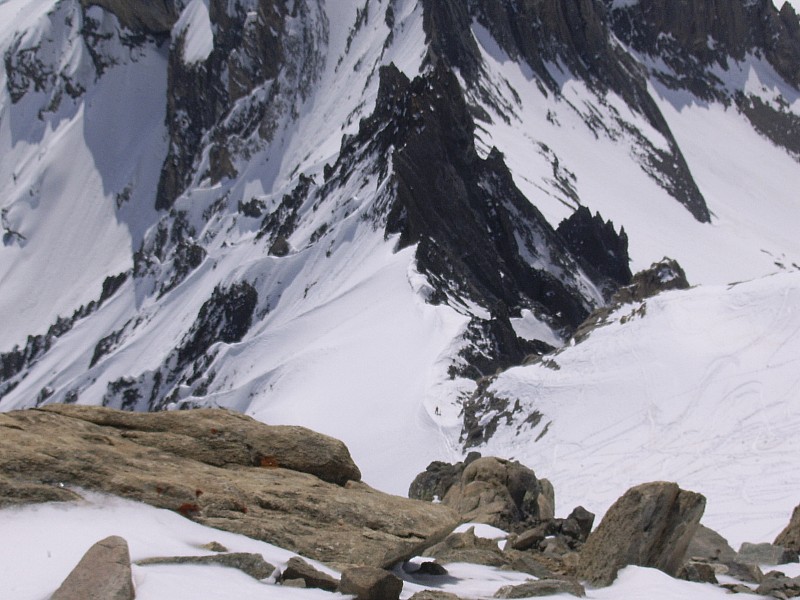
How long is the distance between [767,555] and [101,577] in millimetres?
8256

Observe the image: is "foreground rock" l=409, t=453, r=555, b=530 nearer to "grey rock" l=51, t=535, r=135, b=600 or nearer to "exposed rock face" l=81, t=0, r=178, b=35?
"grey rock" l=51, t=535, r=135, b=600

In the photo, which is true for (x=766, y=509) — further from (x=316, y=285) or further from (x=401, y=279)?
(x=316, y=285)

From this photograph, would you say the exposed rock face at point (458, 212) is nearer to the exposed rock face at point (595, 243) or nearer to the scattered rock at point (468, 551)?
the exposed rock face at point (595, 243)

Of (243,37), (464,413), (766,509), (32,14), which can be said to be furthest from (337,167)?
(32,14)

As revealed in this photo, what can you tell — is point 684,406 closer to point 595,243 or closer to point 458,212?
point 458,212

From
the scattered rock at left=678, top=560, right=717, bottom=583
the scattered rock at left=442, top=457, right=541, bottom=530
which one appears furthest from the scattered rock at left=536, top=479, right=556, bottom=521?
the scattered rock at left=678, top=560, right=717, bottom=583

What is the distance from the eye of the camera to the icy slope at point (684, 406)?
18.9 m

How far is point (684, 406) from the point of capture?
22.6m

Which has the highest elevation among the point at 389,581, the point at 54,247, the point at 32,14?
the point at 32,14

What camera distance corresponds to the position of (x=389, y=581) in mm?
8305

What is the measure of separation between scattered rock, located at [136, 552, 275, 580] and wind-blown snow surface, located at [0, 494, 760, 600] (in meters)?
0.07

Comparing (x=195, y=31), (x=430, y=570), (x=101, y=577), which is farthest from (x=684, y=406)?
(x=195, y=31)

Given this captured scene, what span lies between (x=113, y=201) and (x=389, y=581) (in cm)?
11237

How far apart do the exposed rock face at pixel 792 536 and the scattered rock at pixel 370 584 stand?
675cm
